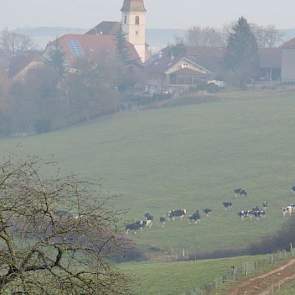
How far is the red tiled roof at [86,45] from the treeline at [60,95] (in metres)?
16.6

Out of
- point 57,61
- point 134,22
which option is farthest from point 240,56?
point 134,22

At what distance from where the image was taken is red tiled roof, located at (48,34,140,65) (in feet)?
406

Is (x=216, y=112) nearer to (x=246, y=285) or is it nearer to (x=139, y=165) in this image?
(x=139, y=165)

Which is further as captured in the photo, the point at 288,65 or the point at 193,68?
the point at 193,68

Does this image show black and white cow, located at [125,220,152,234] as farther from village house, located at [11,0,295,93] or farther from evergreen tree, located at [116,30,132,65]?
evergreen tree, located at [116,30,132,65]

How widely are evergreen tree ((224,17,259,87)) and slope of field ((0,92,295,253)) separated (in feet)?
49.3

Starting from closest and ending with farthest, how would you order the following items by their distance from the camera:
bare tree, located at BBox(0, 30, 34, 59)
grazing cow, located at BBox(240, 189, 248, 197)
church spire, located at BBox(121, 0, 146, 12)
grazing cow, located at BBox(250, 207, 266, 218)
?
grazing cow, located at BBox(250, 207, 266, 218) < grazing cow, located at BBox(240, 189, 248, 197) < church spire, located at BBox(121, 0, 146, 12) < bare tree, located at BBox(0, 30, 34, 59)

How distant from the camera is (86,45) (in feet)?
427

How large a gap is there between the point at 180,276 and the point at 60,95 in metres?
68.0

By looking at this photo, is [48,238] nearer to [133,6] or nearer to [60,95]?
[60,95]

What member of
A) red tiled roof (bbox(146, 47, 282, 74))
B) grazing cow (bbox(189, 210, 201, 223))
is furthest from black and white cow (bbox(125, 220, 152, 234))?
red tiled roof (bbox(146, 47, 282, 74))

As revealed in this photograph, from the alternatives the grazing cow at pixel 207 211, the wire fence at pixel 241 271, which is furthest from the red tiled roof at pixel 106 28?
the wire fence at pixel 241 271

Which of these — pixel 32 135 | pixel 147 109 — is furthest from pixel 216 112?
pixel 32 135

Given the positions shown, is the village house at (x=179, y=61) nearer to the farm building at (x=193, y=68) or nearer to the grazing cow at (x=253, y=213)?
the farm building at (x=193, y=68)
